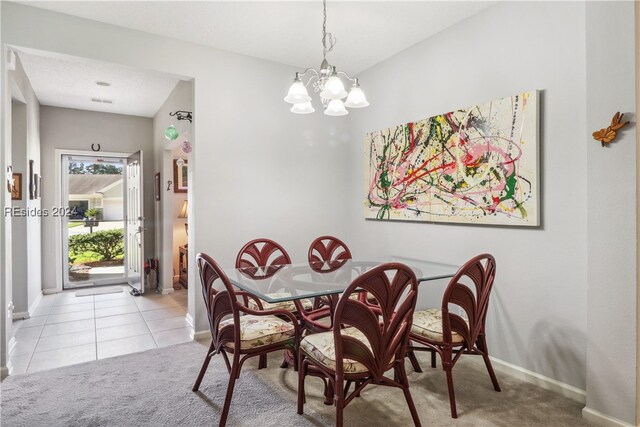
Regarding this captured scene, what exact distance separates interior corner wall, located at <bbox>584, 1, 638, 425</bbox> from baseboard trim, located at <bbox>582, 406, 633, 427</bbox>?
16 millimetres

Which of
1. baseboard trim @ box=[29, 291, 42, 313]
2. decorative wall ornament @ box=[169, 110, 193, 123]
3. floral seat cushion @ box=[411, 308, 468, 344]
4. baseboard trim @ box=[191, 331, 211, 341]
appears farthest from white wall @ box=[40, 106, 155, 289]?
floral seat cushion @ box=[411, 308, 468, 344]

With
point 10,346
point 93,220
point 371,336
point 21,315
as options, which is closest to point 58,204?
point 93,220

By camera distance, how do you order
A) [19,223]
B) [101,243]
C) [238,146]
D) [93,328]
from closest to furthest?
[238,146], [93,328], [19,223], [101,243]

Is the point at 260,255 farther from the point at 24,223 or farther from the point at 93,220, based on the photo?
the point at 93,220

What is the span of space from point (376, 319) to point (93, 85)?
171 inches

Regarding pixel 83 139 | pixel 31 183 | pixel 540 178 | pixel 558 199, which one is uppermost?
pixel 83 139

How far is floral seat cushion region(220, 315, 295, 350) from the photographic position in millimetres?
2004

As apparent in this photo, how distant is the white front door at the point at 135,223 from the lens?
5.05 m

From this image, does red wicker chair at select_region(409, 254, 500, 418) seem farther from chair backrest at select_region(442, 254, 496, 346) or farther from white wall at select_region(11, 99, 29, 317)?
white wall at select_region(11, 99, 29, 317)

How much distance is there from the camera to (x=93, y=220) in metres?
6.05

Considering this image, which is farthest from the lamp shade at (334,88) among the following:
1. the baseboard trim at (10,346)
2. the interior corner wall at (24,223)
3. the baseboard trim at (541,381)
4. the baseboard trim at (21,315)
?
the baseboard trim at (21,315)

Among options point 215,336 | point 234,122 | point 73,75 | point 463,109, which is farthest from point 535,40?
point 73,75

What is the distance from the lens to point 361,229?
396 cm

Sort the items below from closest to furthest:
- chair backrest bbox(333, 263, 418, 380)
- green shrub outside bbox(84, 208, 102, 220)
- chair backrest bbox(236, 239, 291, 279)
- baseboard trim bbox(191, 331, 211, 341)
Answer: chair backrest bbox(333, 263, 418, 380)
chair backrest bbox(236, 239, 291, 279)
baseboard trim bbox(191, 331, 211, 341)
green shrub outside bbox(84, 208, 102, 220)
